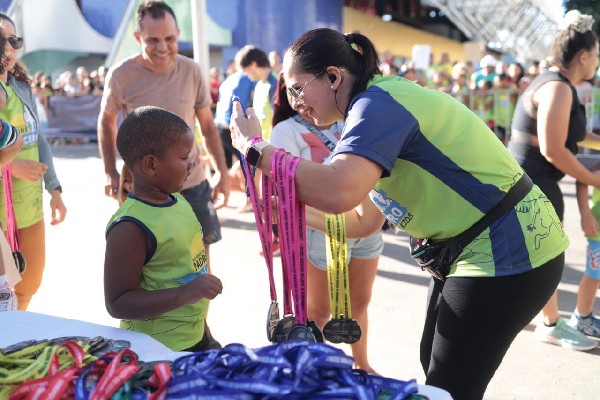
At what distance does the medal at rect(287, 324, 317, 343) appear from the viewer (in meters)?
1.84

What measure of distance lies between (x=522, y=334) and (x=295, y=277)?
270 cm

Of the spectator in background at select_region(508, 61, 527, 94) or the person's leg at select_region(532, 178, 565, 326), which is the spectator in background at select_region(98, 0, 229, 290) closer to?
the person's leg at select_region(532, 178, 565, 326)

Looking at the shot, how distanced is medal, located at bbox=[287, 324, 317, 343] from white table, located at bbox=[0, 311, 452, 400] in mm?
337

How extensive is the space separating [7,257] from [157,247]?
959 millimetres

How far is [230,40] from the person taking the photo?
2103 centimetres

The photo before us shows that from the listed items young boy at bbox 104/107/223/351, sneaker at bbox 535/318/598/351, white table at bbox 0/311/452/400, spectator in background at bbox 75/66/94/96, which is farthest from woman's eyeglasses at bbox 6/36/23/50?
spectator in background at bbox 75/66/94/96

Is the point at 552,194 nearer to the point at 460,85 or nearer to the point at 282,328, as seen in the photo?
the point at 282,328

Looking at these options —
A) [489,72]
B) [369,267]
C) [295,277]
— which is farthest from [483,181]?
[489,72]

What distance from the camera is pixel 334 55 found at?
1.97m

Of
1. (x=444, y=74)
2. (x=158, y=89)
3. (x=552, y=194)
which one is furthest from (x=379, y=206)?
(x=444, y=74)

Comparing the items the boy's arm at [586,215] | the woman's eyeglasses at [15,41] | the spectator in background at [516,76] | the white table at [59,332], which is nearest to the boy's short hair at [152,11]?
the woman's eyeglasses at [15,41]

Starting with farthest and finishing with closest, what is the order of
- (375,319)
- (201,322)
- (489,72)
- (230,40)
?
(230,40) → (489,72) → (375,319) → (201,322)

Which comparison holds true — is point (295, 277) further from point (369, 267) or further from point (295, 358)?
point (369, 267)

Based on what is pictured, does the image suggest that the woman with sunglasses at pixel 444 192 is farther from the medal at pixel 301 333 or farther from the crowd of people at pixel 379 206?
the medal at pixel 301 333
